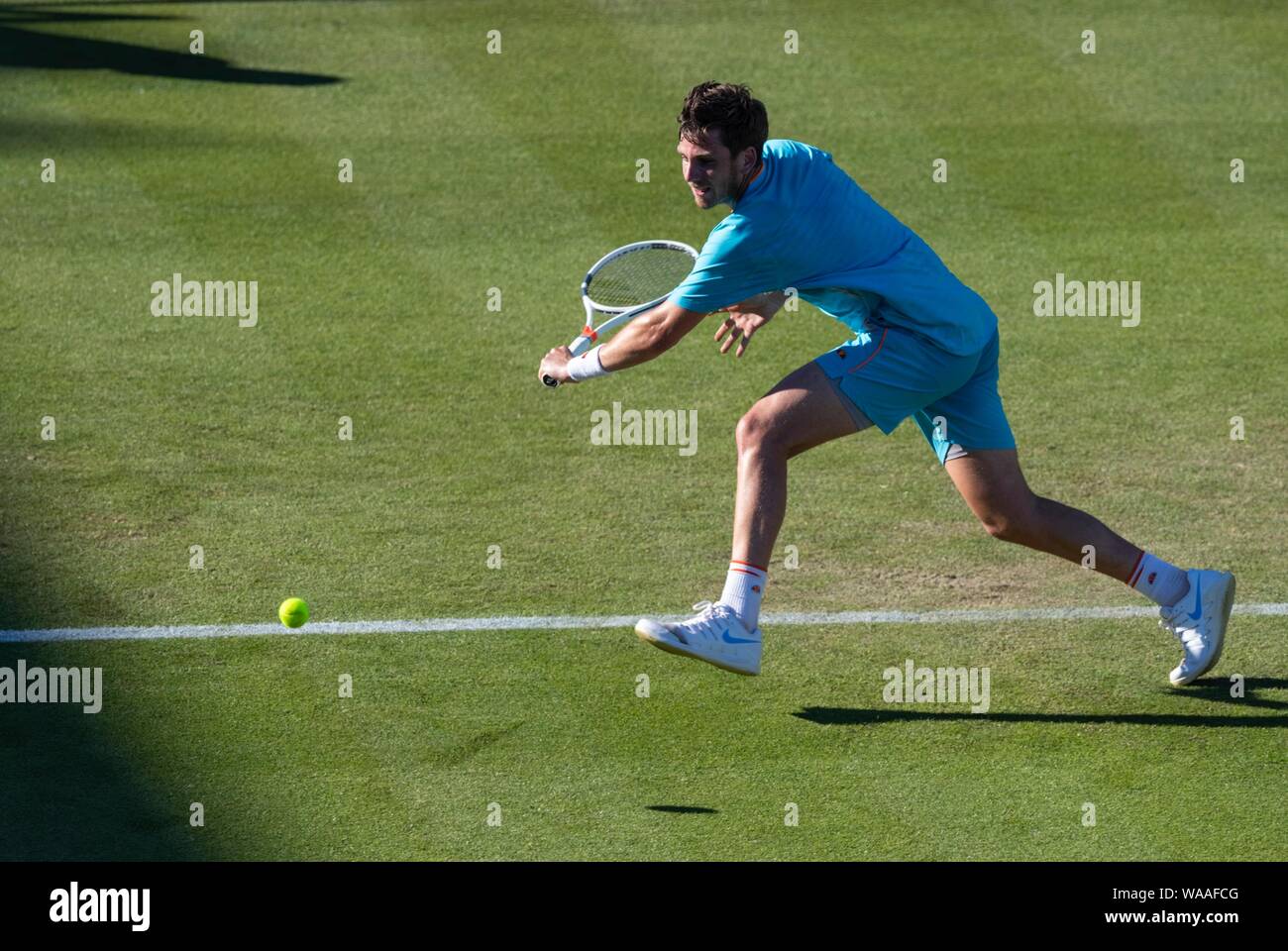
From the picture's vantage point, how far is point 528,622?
8.06 meters

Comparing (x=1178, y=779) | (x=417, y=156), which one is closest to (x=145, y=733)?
(x=1178, y=779)

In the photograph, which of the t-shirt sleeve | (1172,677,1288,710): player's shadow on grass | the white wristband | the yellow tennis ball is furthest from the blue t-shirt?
the yellow tennis ball

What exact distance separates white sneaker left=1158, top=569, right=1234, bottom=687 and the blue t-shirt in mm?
1325

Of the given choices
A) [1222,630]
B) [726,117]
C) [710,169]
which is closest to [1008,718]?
[1222,630]

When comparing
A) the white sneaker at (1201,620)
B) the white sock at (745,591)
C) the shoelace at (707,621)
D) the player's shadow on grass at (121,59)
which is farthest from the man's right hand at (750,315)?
the player's shadow on grass at (121,59)

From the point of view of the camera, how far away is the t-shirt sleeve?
6895 millimetres

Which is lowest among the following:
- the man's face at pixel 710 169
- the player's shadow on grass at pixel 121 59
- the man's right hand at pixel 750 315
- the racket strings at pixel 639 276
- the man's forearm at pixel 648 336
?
the man's forearm at pixel 648 336

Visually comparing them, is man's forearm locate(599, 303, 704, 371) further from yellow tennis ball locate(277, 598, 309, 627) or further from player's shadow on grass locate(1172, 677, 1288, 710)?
player's shadow on grass locate(1172, 677, 1288, 710)

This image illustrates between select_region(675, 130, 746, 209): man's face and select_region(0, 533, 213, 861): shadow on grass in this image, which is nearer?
select_region(0, 533, 213, 861): shadow on grass

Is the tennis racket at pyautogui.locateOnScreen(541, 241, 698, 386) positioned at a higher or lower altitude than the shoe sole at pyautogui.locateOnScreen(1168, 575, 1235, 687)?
higher

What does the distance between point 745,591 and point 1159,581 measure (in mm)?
1782

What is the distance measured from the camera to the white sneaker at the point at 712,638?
6719 millimetres

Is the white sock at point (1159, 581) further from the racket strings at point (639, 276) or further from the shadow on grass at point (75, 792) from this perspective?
the shadow on grass at point (75, 792)

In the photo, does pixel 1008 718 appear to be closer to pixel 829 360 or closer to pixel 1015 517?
pixel 1015 517
